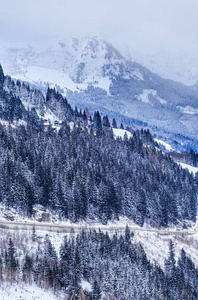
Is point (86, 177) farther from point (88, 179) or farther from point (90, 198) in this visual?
point (90, 198)

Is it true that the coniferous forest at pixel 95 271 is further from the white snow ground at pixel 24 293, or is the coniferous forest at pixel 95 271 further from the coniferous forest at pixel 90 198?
the white snow ground at pixel 24 293

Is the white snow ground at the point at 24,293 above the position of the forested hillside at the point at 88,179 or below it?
below

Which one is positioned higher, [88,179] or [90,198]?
[88,179]

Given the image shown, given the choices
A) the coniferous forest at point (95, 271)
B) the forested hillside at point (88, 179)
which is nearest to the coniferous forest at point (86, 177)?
the forested hillside at point (88, 179)

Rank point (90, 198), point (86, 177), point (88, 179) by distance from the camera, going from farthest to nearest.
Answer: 1. point (86, 177)
2. point (88, 179)
3. point (90, 198)

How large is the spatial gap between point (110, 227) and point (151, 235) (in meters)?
9.59

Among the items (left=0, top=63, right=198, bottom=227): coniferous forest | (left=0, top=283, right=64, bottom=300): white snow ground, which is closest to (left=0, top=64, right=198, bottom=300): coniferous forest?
(left=0, top=63, right=198, bottom=227): coniferous forest

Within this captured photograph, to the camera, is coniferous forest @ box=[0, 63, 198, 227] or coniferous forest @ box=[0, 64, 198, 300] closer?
coniferous forest @ box=[0, 64, 198, 300]

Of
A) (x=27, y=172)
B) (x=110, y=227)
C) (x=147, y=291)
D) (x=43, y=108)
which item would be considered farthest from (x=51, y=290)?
(x=43, y=108)

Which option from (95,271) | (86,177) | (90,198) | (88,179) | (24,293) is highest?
(86,177)

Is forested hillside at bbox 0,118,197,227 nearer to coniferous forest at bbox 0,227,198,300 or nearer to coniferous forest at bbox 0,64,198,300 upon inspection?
coniferous forest at bbox 0,64,198,300

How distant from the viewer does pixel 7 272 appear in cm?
5469

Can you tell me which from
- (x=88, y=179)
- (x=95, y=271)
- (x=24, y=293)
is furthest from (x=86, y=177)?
(x=24, y=293)

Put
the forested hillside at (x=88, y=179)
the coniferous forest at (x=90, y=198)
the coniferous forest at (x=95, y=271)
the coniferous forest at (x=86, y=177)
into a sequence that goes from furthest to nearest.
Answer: the coniferous forest at (x=86, y=177), the forested hillside at (x=88, y=179), the coniferous forest at (x=90, y=198), the coniferous forest at (x=95, y=271)
